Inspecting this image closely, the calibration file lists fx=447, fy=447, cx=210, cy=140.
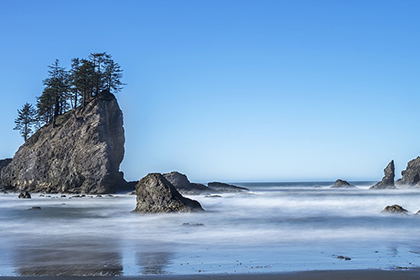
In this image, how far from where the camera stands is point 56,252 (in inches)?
437

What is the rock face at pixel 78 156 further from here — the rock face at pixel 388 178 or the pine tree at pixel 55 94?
the rock face at pixel 388 178

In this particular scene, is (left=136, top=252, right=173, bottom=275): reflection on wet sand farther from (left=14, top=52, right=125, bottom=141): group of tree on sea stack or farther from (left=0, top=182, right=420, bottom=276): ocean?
(left=14, top=52, right=125, bottom=141): group of tree on sea stack

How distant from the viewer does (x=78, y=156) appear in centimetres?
5388

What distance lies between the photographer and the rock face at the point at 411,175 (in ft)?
244

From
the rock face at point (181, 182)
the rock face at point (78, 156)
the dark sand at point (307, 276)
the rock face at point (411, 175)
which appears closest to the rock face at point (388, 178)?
the rock face at point (411, 175)

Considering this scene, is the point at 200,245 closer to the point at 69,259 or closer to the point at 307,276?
the point at 69,259

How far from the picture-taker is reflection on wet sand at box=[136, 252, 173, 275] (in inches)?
327

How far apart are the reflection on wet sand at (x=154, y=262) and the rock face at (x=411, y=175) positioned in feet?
232

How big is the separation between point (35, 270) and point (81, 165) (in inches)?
1806

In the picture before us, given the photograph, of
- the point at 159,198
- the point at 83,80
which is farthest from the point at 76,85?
the point at 159,198

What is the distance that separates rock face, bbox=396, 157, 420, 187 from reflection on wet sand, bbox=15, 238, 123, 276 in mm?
70655

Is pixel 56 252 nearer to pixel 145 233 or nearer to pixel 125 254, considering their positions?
pixel 125 254

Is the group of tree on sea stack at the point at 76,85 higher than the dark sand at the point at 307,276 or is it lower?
higher

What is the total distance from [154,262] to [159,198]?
11.9m
